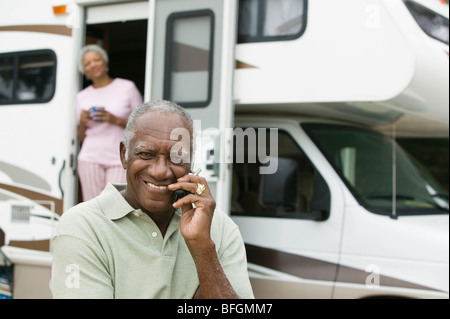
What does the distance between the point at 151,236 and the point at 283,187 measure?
2152 millimetres

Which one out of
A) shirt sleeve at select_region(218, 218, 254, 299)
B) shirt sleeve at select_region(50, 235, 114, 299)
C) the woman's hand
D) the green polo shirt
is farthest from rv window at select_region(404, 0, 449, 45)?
shirt sleeve at select_region(50, 235, 114, 299)

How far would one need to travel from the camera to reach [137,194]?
191 cm

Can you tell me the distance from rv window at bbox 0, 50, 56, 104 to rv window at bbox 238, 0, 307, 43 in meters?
1.59

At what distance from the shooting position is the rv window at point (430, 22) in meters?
3.77

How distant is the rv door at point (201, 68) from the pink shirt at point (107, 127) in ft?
1.07

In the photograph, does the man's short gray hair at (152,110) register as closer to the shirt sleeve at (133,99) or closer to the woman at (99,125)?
the woman at (99,125)

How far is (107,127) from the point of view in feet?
13.4

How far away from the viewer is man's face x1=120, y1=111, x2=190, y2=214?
1.86 metres

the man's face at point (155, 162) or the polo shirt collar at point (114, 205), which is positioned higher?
the man's face at point (155, 162)

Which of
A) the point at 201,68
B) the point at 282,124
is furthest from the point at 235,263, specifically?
the point at 282,124

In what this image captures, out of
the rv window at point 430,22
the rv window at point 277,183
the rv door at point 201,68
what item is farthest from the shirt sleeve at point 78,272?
the rv window at point 430,22

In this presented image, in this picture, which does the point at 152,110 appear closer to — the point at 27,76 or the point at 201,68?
the point at 201,68
